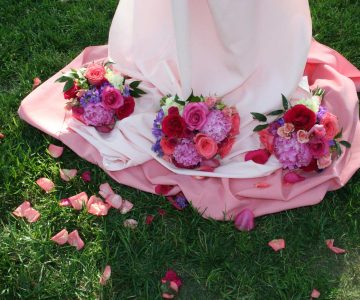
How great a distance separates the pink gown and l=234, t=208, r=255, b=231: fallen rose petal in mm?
58

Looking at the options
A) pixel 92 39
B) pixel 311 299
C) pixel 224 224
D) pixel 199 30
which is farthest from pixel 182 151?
pixel 92 39

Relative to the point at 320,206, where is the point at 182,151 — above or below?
above

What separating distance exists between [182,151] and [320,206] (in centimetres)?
75

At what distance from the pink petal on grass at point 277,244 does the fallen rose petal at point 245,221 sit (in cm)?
13

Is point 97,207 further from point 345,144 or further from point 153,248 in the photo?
point 345,144

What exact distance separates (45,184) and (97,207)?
1.11 ft

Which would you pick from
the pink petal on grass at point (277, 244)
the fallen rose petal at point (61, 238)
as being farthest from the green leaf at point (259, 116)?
the fallen rose petal at point (61, 238)

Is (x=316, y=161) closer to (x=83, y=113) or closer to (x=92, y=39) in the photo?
(x=83, y=113)

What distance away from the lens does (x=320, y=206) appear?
2.64 m

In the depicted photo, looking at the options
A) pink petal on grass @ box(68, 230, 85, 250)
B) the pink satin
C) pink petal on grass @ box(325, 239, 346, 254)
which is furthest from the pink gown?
pink petal on grass @ box(68, 230, 85, 250)

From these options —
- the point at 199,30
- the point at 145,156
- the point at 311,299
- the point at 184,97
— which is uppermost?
the point at 199,30

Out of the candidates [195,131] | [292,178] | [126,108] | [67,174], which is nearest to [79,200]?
[67,174]

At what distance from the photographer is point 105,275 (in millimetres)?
2402

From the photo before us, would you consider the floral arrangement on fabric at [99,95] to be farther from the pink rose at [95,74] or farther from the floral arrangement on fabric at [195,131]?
the floral arrangement on fabric at [195,131]
